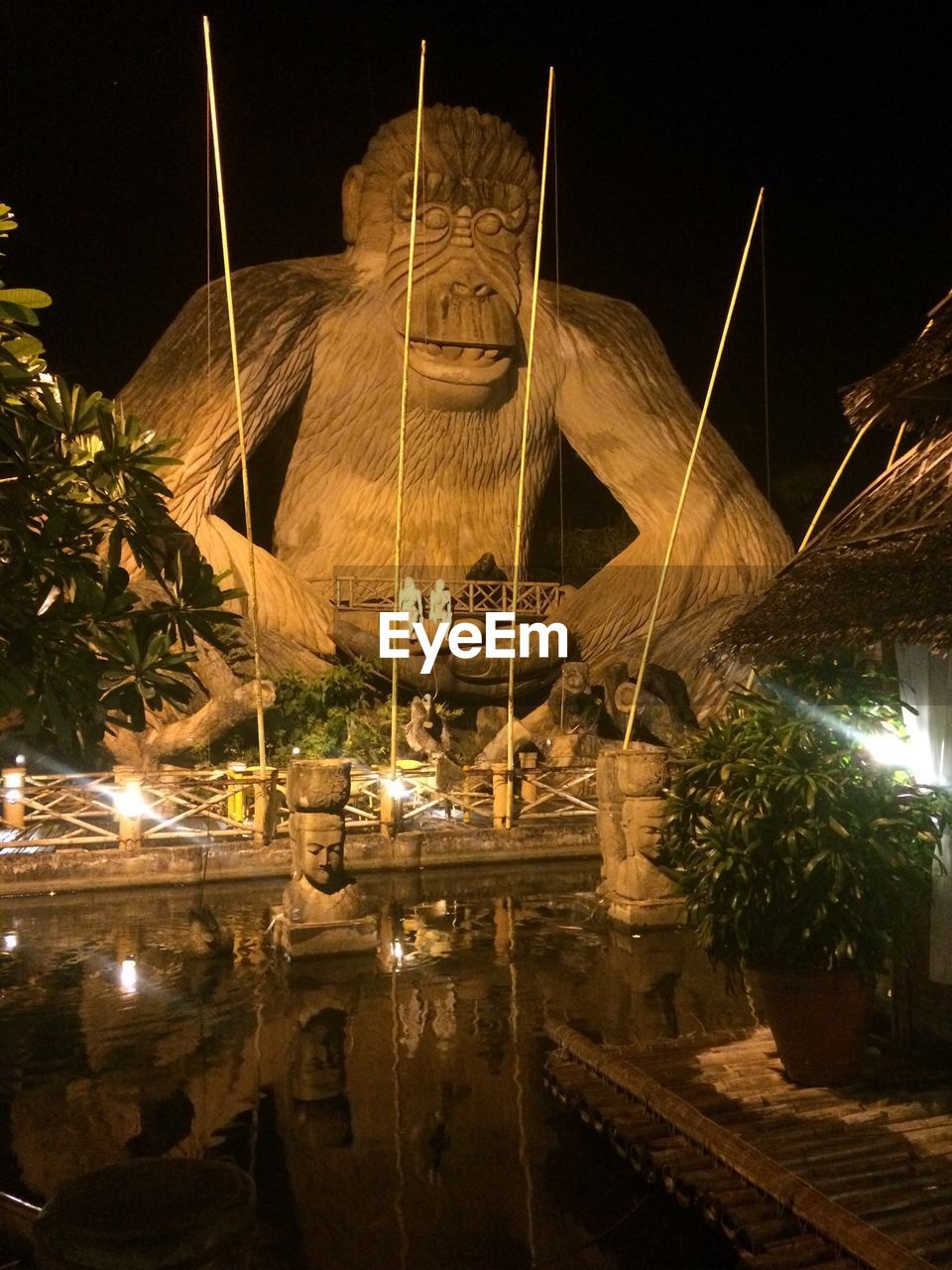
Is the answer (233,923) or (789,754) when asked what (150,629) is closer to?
(789,754)

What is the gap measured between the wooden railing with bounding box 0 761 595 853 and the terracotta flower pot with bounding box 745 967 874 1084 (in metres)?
6.90

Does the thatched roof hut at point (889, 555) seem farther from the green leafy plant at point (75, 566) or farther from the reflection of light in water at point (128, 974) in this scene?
the reflection of light in water at point (128, 974)

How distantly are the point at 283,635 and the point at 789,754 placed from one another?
13.2 metres

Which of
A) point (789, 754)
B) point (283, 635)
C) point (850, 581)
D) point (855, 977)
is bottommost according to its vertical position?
point (855, 977)

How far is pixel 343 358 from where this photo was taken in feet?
61.3

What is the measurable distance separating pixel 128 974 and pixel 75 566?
5.22 metres

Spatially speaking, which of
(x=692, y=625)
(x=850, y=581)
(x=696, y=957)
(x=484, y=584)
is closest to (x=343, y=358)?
(x=484, y=584)

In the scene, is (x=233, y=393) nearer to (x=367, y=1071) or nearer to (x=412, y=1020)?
(x=412, y=1020)

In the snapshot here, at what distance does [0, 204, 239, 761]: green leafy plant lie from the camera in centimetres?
303

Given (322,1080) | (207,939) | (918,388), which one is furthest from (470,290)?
(322,1080)

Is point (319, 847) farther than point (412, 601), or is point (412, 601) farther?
point (412, 601)

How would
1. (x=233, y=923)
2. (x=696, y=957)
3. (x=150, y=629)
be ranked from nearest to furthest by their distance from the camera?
(x=150, y=629) < (x=696, y=957) < (x=233, y=923)

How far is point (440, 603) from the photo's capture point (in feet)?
55.7

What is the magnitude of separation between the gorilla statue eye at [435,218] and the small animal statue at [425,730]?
820cm
